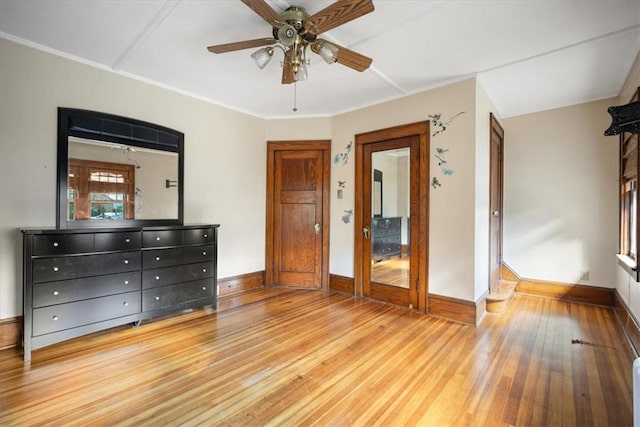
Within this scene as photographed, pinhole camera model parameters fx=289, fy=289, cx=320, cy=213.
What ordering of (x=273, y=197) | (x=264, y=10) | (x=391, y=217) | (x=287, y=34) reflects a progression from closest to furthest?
(x=264, y=10) → (x=287, y=34) → (x=391, y=217) → (x=273, y=197)

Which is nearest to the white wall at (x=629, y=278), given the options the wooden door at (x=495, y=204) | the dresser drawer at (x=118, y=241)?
the wooden door at (x=495, y=204)

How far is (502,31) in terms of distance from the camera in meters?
2.26

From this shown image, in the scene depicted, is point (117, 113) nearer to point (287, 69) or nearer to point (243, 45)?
point (243, 45)

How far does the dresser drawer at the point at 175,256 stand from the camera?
9.45 feet

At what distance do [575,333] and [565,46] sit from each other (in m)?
2.64

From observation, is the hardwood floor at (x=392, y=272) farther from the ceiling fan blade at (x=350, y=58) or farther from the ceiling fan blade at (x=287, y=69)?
the ceiling fan blade at (x=287, y=69)

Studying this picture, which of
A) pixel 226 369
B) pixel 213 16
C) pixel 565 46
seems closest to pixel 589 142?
pixel 565 46

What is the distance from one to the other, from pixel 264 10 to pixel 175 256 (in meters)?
2.45

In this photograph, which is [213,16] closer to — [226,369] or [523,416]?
[226,369]

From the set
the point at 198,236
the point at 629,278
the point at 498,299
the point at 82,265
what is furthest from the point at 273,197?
the point at 629,278

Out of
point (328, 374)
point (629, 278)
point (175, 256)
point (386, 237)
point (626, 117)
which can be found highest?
point (626, 117)

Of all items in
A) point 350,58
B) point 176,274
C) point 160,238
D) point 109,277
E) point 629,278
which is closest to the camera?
point 350,58

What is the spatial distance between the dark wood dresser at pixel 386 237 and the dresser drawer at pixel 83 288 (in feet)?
8.89

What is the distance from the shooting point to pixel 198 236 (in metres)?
3.24
